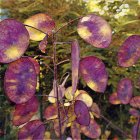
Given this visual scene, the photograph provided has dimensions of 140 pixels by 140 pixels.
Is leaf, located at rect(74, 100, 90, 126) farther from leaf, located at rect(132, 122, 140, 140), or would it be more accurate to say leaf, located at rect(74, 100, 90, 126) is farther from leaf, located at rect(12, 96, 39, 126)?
leaf, located at rect(132, 122, 140, 140)

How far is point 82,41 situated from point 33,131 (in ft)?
4.73

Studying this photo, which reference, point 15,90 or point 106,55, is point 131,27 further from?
point 15,90

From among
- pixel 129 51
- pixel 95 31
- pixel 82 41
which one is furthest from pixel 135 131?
pixel 82 41

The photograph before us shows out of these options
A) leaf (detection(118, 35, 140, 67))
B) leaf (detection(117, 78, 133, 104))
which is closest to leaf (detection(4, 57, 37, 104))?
leaf (detection(118, 35, 140, 67))

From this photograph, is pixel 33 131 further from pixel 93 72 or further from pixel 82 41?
pixel 82 41

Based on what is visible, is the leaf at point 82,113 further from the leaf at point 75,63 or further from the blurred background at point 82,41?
the blurred background at point 82,41

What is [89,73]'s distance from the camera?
0.86m

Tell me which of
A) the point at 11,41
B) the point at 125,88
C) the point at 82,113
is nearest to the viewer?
the point at 11,41

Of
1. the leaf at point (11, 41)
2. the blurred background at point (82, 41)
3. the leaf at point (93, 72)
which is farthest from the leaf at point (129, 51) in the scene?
the blurred background at point (82, 41)

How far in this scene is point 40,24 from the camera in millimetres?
864

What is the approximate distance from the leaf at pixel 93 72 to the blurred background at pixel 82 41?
3.83 ft

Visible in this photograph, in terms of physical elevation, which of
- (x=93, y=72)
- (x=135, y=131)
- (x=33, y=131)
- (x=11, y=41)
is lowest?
(x=135, y=131)

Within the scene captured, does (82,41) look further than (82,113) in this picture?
Yes

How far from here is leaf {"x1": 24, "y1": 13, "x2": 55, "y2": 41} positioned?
862 millimetres
